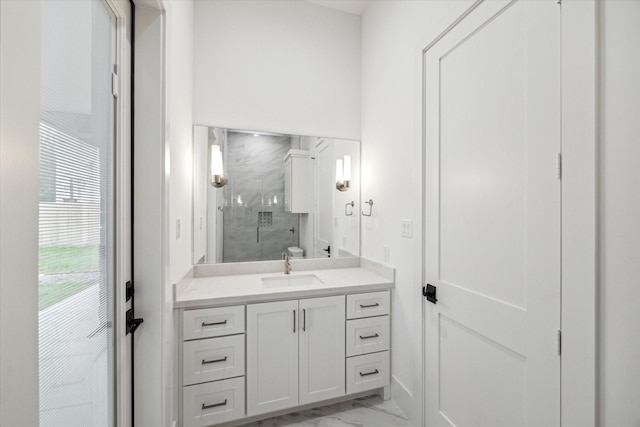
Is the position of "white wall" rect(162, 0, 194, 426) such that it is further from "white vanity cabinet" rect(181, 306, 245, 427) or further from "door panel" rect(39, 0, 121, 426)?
"door panel" rect(39, 0, 121, 426)

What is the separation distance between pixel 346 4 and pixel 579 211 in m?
2.40

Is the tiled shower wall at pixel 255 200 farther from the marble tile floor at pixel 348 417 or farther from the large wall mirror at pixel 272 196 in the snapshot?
the marble tile floor at pixel 348 417

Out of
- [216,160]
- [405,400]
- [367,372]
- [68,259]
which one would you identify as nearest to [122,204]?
[68,259]

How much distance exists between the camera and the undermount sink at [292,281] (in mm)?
2144

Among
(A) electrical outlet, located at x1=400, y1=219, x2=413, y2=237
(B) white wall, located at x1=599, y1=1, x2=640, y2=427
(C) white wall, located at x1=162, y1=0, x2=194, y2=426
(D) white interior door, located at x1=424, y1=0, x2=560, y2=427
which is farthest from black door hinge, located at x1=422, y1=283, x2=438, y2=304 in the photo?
(C) white wall, located at x1=162, y1=0, x2=194, y2=426

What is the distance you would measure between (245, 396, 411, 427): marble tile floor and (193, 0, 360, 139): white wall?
210 cm

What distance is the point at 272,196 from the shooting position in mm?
2328

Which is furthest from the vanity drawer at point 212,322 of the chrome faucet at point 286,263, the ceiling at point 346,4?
the ceiling at point 346,4

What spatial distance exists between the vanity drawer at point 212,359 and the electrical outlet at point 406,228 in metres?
1.21

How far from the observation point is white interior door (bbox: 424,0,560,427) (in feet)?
3.29

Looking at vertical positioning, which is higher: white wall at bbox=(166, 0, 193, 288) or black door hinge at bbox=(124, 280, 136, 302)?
white wall at bbox=(166, 0, 193, 288)

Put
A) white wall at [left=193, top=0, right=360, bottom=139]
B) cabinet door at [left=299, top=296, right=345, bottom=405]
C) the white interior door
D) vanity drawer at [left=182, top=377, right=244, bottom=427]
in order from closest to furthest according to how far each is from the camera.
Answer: the white interior door → vanity drawer at [left=182, top=377, right=244, bottom=427] → cabinet door at [left=299, top=296, right=345, bottom=405] → white wall at [left=193, top=0, right=360, bottom=139]

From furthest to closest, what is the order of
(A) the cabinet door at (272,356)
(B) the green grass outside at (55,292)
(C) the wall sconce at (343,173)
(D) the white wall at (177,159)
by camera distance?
(C) the wall sconce at (343,173)
(A) the cabinet door at (272,356)
(D) the white wall at (177,159)
(B) the green grass outside at (55,292)

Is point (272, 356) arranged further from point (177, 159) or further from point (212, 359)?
point (177, 159)
